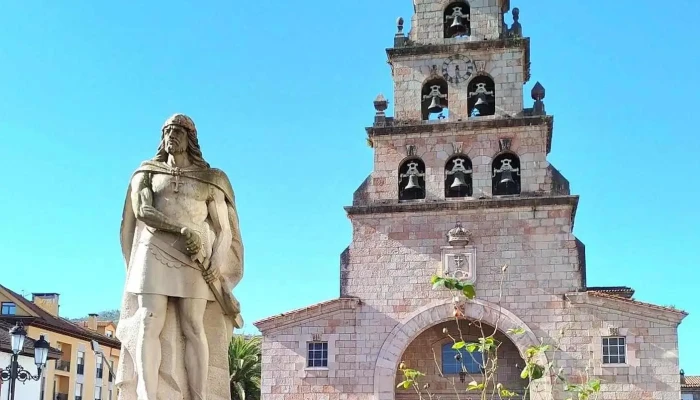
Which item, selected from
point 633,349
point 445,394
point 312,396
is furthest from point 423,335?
point 633,349

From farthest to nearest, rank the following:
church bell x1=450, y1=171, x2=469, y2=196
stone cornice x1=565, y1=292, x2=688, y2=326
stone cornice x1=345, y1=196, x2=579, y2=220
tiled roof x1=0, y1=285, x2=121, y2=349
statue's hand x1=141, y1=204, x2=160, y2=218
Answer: tiled roof x1=0, y1=285, x2=121, y2=349
church bell x1=450, y1=171, x2=469, y2=196
stone cornice x1=345, y1=196, x2=579, y2=220
stone cornice x1=565, y1=292, x2=688, y2=326
statue's hand x1=141, y1=204, x2=160, y2=218

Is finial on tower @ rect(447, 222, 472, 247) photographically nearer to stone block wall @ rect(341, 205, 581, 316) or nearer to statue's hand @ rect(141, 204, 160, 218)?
Result: stone block wall @ rect(341, 205, 581, 316)

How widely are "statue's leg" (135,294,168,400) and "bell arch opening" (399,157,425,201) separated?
1874 centimetres

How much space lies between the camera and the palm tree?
128 ft

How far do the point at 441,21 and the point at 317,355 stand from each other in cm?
1012

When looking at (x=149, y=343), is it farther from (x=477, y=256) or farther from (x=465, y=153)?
(x=465, y=153)

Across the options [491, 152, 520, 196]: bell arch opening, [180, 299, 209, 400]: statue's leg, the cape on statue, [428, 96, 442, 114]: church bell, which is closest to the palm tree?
[428, 96, 442, 114]: church bell

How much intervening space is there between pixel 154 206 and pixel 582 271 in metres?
18.5

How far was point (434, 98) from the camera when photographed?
80.2 ft

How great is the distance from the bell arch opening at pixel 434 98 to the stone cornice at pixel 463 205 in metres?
2.63

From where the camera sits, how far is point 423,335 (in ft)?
76.5

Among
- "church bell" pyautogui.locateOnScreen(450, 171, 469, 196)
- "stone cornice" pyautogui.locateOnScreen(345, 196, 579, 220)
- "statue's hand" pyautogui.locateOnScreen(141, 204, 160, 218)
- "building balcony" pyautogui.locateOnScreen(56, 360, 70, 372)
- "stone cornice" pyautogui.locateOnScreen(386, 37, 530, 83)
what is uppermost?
"stone cornice" pyautogui.locateOnScreen(386, 37, 530, 83)

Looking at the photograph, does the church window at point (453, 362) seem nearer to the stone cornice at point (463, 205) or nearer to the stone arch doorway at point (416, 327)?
the stone arch doorway at point (416, 327)

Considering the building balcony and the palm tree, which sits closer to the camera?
the palm tree
